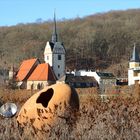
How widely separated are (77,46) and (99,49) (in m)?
6.37

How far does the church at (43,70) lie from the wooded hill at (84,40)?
2357 cm

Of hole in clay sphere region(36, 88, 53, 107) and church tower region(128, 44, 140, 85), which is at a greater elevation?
hole in clay sphere region(36, 88, 53, 107)

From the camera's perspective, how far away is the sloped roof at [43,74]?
6691 centimetres

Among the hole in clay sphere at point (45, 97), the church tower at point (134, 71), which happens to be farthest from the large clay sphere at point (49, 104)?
the church tower at point (134, 71)

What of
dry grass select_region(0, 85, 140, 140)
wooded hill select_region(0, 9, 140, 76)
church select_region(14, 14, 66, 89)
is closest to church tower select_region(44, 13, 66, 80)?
church select_region(14, 14, 66, 89)

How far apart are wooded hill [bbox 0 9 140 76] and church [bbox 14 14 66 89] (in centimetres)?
2357

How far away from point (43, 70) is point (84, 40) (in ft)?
202

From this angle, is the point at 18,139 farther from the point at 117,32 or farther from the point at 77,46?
the point at 117,32

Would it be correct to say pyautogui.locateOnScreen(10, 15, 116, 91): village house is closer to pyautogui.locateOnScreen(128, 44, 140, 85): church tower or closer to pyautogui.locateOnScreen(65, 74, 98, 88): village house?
pyautogui.locateOnScreen(65, 74, 98, 88): village house

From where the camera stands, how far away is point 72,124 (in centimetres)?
696

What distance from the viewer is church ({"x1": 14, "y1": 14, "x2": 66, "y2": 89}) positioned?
67000mm

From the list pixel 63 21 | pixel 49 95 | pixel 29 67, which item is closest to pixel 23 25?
pixel 63 21

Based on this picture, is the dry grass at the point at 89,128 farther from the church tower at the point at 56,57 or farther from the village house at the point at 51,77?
the church tower at the point at 56,57

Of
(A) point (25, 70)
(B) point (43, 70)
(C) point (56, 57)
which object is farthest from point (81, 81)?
(C) point (56, 57)
